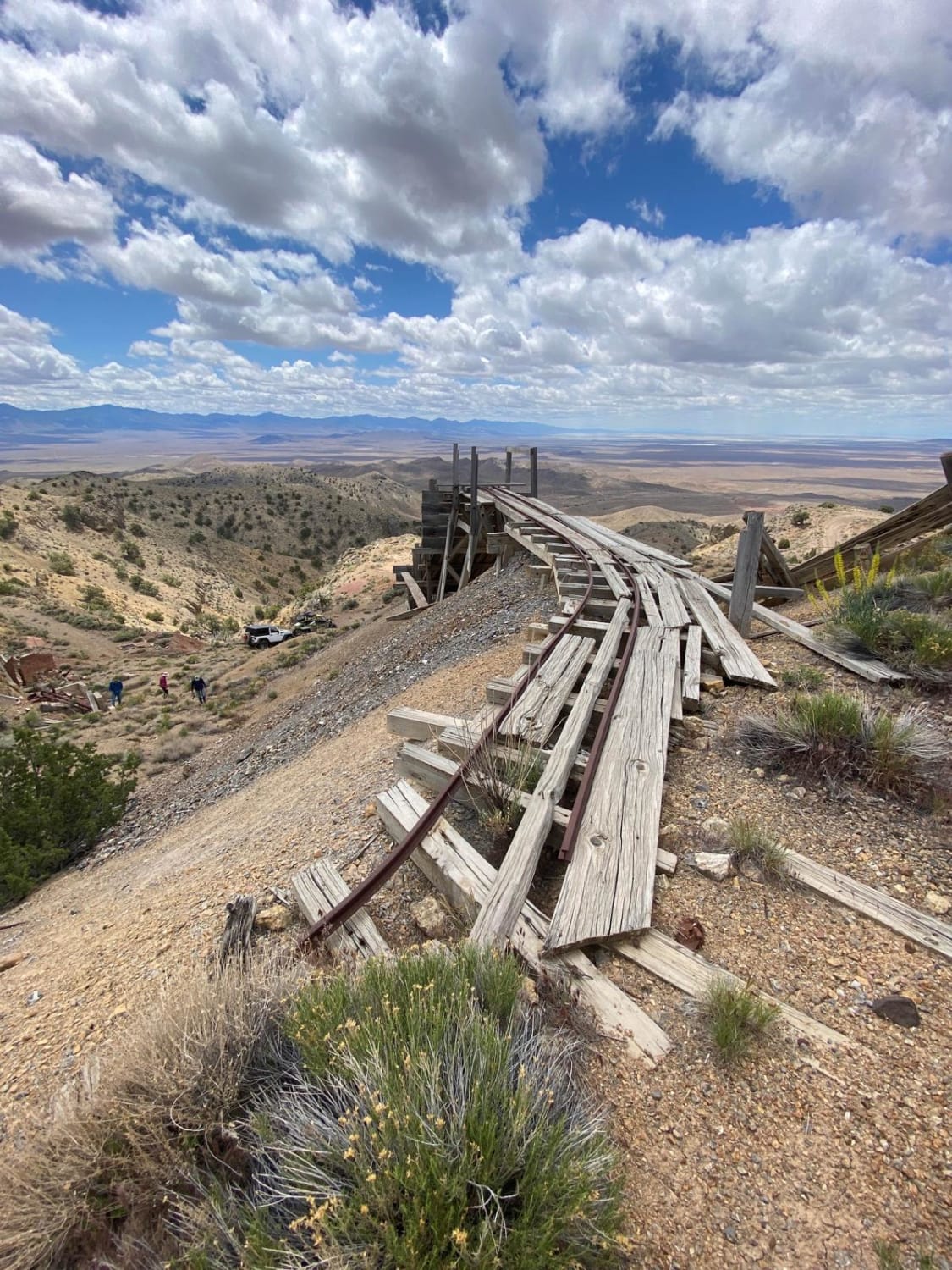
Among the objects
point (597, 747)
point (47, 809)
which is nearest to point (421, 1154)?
point (597, 747)

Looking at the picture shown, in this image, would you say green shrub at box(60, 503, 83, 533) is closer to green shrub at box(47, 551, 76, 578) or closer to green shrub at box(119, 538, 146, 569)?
green shrub at box(119, 538, 146, 569)

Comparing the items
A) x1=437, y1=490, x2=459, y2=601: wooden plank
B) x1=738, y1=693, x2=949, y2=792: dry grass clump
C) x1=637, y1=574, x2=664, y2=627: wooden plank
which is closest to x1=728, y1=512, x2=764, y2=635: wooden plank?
x1=637, y1=574, x2=664, y2=627: wooden plank

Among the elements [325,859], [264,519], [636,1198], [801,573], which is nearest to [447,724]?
[325,859]

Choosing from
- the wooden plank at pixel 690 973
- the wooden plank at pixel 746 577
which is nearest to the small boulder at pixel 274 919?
the wooden plank at pixel 690 973

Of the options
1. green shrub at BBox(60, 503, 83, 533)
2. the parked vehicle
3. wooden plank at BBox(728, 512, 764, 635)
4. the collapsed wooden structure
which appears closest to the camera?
the collapsed wooden structure

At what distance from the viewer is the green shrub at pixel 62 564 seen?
113 ft

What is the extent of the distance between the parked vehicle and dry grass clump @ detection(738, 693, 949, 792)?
20.8m

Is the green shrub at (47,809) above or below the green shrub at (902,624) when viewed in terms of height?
below

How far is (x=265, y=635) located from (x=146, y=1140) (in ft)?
74.2

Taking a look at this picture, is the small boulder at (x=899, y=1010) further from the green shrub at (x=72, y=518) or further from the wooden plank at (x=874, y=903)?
the green shrub at (x=72, y=518)

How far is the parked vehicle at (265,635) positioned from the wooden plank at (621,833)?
20026 millimetres

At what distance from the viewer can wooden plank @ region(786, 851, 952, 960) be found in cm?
275

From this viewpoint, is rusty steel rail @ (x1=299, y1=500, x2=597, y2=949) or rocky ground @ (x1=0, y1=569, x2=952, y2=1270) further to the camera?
rusty steel rail @ (x1=299, y1=500, x2=597, y2=949)

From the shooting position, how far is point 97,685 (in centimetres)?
2045
